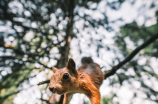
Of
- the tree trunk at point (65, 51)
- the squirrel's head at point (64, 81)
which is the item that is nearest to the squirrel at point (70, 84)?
the squirrel's head at point (64, 81)

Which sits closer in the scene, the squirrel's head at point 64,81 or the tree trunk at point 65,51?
the squirrel's head at point 64,81

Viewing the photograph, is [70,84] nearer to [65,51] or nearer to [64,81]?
[64,81]

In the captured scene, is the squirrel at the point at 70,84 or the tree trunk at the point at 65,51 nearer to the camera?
the squirrel at the point at 70,84

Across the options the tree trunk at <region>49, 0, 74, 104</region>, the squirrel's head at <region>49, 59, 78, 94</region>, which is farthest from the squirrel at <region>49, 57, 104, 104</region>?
the tree trunk at <region>49, 0, 74, 104</region>

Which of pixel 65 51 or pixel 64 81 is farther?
pixel 65 51

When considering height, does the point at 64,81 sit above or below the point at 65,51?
below

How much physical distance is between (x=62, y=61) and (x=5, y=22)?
158 centimetres

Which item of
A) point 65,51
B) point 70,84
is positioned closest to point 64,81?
point 70,84

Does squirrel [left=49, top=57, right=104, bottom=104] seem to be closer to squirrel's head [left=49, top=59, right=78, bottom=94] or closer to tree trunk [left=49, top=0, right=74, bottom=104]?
squirrel's head [left=49, top=59, right=78, bottom=94]

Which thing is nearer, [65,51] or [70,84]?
[70,84]

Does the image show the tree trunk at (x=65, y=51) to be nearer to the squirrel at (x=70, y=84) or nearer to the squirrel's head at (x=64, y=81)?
the squirrel at (x=70, y=84)

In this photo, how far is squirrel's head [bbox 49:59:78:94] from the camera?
3.24ft

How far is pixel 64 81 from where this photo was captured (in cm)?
107

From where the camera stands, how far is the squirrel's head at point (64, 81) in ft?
3.24
